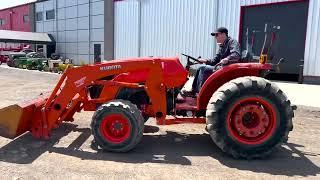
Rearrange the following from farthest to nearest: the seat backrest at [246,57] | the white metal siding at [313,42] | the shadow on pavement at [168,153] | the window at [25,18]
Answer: the window at [25,18] → the white metal siding at [313,42] → the seat backrest at [246,57] → the shadow on pavement at [168,153]

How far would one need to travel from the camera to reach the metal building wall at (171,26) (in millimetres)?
18219

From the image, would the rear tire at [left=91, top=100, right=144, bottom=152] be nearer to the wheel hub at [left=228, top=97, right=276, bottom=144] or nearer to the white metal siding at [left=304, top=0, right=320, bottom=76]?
the wheel hub at [left=228, top=97, right=276, bottom=144]

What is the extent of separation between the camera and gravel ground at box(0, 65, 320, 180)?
4.29 metres

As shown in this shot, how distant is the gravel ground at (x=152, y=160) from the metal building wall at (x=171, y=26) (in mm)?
12562

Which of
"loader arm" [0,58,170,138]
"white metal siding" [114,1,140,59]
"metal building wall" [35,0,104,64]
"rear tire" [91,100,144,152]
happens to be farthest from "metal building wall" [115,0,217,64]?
"rear tire" [91,100,144,152]

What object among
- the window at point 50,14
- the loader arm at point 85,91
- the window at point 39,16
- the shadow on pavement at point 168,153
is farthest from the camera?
the window at point 39,16

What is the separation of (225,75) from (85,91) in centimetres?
206

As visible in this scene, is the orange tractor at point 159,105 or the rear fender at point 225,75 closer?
the orange tractor at point 159,105

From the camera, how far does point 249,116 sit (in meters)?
4.86

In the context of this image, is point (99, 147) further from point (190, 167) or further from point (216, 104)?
point (216, 104)

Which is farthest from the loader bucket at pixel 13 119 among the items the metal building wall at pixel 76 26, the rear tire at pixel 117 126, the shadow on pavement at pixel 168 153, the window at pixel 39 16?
the window at pixel 39 16

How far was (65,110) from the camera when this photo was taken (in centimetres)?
540

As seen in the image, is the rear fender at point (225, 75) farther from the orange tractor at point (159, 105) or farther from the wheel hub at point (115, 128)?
the wheel hub at point (115, 128)

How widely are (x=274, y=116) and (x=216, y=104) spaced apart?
0.80 metres
